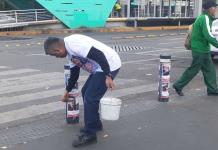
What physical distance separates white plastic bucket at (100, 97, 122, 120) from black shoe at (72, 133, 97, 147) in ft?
1.92

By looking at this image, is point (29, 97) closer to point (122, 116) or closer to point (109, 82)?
point (122, 116)

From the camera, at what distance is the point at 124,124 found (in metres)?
7.09

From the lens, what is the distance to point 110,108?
666cm

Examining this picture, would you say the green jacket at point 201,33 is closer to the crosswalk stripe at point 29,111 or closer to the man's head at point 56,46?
the crosswalk stripe at point 29,111

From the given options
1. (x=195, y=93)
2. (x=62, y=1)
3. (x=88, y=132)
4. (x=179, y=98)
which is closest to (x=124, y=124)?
(x=88, y=132)

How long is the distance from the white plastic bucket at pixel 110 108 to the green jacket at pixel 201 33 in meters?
2.94

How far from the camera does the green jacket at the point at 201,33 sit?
352 inches

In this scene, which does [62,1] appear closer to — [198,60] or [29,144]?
[198,60]

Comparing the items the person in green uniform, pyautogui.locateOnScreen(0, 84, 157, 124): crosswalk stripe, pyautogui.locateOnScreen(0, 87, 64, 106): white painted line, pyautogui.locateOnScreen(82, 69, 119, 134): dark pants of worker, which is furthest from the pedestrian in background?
the person in green uniform

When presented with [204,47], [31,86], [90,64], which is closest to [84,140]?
[90,64]

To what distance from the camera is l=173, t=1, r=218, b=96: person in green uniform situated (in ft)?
29.4

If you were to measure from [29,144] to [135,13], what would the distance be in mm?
32134

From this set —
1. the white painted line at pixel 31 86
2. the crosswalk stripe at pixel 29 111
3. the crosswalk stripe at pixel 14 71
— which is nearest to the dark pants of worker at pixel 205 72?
the crosswalk stripe at pixel 29 111

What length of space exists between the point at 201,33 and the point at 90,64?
356 centimetres
